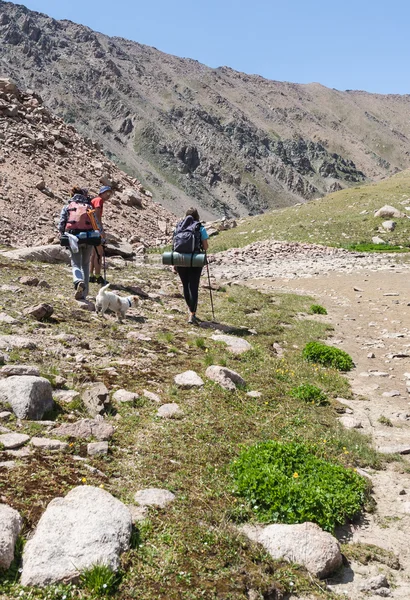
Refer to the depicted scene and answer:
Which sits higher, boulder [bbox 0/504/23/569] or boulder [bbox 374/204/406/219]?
boulder [bbox 374/204/406/219]

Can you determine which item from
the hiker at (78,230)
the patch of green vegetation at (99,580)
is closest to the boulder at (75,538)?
the patch of green vegetation at (99,580)

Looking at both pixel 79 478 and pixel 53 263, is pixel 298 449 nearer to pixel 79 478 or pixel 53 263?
pixel 79 478

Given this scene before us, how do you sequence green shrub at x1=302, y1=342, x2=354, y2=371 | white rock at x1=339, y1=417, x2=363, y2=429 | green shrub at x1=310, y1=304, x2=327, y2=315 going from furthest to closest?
green shrub at x1=310, y1=304, x2=327, y2=315 < green shrub at x1=302, y1=342, x2=354, y2=371 < white rock at x1=339, y1=417, x2=363, y2=429

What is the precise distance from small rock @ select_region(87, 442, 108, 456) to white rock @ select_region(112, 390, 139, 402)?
1.38 meters

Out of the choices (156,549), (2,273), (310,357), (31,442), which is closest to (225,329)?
(310,357)

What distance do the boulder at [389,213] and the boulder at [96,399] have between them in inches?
1384

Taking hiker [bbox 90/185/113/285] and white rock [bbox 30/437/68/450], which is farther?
hiker [bbox 90/185/113/285]

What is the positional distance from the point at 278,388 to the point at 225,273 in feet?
56.9

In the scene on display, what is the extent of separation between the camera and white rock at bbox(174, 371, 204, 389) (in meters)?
8.19

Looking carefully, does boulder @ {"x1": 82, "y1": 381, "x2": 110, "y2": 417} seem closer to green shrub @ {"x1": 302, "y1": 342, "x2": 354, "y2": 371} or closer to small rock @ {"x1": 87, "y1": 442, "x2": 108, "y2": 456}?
small rock @ {"x1": 87, "y1": 442, "x2": 108, "y2": 456}

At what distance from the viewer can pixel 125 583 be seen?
3.94 metres

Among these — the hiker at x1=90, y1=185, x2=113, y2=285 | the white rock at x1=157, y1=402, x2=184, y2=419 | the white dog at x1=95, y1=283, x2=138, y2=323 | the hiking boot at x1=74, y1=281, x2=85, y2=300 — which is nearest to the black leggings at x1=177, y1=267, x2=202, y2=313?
the white dog at x1=95, y1=283, x2=138, y2=323

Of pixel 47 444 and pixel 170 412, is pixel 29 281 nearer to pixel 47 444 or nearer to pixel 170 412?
pixel 170 412

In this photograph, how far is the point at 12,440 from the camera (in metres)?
5.50
